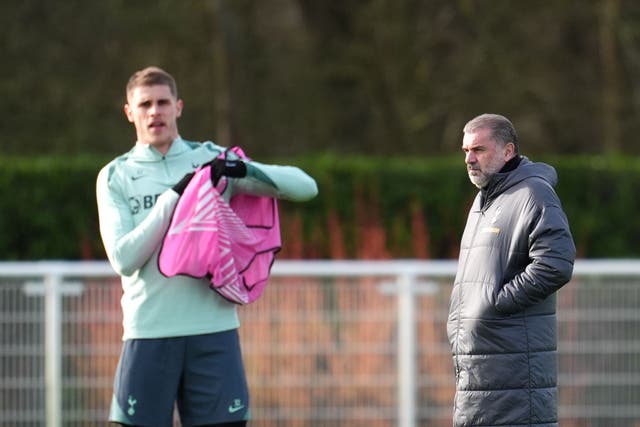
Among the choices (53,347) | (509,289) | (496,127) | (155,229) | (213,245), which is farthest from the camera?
(53,347)

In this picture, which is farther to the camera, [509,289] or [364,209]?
[364,209]

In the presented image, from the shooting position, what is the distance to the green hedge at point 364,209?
10.8m

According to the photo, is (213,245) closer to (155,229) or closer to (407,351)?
(155,229)

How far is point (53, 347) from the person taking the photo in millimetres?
8219

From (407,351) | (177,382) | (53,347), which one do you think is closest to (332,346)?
(407,351)

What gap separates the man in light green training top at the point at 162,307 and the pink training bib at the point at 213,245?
0.20 ft

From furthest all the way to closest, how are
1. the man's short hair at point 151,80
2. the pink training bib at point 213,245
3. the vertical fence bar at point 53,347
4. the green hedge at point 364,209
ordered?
the green hedge at point 364,209, the vertical fence bar at point 53,347, the man's short hair at point 151,80, the pink training bib at point 213,245

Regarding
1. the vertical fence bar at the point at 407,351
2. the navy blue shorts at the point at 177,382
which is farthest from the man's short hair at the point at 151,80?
the vertical fence bar at the point at 407,351

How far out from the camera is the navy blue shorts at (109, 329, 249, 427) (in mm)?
5059

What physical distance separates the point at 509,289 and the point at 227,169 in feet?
4.08

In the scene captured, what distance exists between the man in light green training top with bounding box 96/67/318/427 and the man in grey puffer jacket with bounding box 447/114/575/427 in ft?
A: 3.01

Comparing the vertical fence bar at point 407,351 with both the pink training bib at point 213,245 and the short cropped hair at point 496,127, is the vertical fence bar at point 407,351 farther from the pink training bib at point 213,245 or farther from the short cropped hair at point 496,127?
the short cropped hair at point 496,127

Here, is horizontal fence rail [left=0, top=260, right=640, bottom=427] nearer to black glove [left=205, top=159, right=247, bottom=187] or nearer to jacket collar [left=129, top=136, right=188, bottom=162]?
jacket collar [left=129, top=136, right=188, bottom=162]

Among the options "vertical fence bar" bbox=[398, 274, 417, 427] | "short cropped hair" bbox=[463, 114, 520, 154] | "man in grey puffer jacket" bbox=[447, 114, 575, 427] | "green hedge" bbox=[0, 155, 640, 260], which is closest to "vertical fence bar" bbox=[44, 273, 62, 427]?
"vertical fence bar" bbox=[398, 274, 417, 427]
